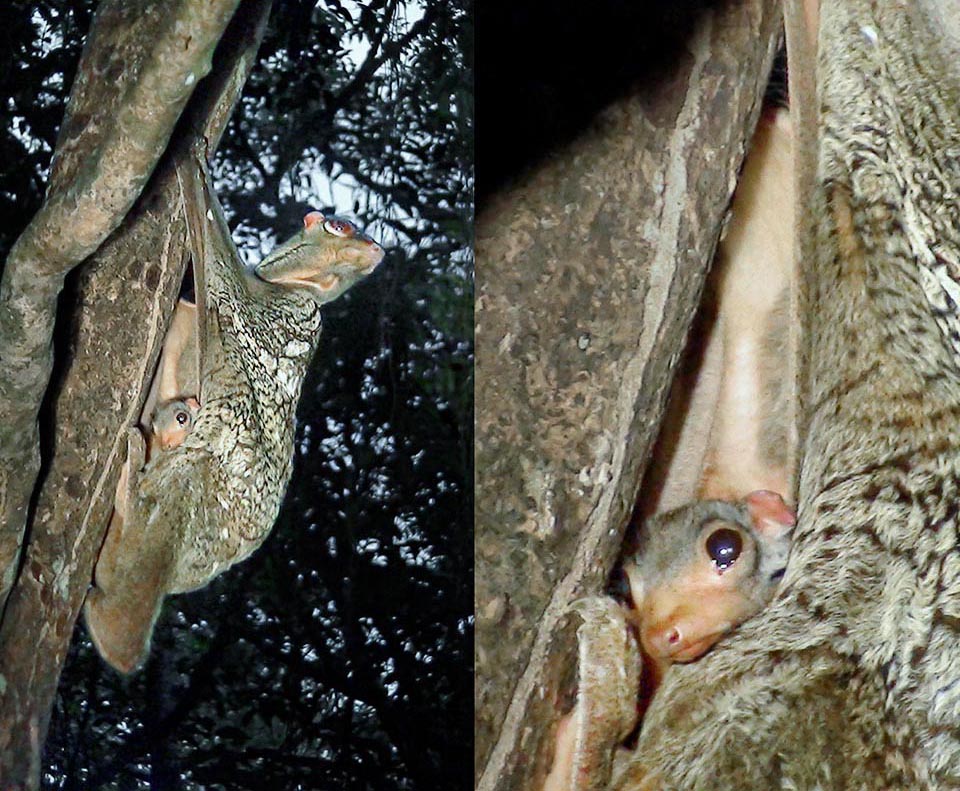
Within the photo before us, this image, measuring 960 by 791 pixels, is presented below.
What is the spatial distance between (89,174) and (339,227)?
0.24m

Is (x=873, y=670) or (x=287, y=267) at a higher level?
(x=287, y=267)

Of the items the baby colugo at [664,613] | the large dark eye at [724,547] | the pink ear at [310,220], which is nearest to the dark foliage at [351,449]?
the pink ear at [310,220]

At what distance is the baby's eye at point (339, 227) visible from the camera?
1243mm

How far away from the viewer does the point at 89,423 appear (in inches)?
46.9

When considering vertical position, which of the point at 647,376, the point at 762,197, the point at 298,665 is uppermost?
the point at 762,197

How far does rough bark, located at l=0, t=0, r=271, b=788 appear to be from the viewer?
1173 millimetres

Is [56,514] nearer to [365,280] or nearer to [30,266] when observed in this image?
[30,266]

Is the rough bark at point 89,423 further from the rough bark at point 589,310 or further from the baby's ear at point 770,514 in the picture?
the baby's ear at point 770,514

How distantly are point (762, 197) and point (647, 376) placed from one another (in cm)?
23

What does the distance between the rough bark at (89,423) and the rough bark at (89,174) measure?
0.03m

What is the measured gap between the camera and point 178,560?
1.20 meters

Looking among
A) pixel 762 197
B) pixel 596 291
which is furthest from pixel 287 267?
pixel 762 197

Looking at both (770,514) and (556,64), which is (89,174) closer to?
(556,64)

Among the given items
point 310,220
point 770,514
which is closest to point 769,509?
point 770,514
